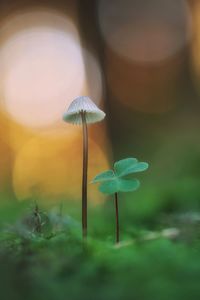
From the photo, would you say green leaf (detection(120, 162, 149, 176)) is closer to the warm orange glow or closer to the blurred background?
the blurred background

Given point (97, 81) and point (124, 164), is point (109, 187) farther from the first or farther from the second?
point (97, 81)

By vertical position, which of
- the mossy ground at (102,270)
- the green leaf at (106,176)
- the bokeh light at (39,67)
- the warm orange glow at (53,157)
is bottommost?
the mossy ground at (102,270)

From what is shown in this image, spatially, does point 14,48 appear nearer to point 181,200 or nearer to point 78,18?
point 78,18

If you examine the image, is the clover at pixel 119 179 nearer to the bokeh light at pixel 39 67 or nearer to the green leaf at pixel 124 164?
the green leaf at pixel 124 164

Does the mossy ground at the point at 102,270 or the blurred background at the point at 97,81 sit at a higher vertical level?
the blurred background at the point at 97,81

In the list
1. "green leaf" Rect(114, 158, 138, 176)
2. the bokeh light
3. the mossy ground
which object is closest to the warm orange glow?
the bokeh light

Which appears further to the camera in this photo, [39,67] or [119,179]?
[39,67]

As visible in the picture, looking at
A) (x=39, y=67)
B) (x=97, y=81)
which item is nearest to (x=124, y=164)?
(x=97, y=81)

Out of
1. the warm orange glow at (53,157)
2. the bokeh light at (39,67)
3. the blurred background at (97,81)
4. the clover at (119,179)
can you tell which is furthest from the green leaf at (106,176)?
the bokeh light at (39,67)

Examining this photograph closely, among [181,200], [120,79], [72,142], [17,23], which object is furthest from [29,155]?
[181,200]
